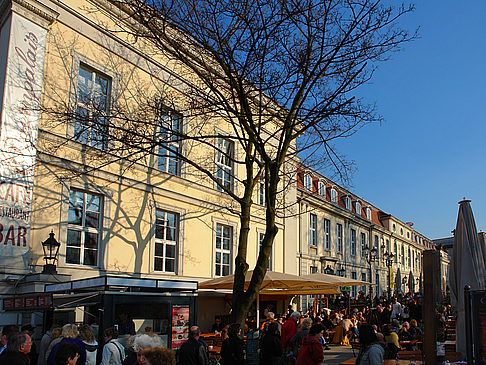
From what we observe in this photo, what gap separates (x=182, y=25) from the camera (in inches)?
432

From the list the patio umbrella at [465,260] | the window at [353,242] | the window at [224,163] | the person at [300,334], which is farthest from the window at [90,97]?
the window at [353,242]

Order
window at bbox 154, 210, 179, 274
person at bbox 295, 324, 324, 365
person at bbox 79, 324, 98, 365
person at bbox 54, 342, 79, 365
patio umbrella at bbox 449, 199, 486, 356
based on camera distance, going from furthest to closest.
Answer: window at bbox 154, 210, 179, 274
patio umbrella at bbox 449, 199, 486, 356
person at bbox 295, 324, 324, 365
person at bbox 79, 324, 98, 365
person at bbox 54, 342, 79, 365

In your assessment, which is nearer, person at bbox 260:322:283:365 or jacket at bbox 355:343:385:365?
jacket at bbox 355:343:385:365

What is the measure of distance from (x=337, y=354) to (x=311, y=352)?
10.4m

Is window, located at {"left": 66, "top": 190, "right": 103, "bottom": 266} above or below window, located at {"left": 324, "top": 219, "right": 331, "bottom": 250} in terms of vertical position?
below

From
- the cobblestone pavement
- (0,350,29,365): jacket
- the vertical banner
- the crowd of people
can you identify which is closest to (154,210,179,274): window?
the vertical banner

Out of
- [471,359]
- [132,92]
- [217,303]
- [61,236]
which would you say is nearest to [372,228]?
[217,303]

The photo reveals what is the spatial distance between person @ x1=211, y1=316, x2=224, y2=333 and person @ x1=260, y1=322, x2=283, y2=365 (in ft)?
29.6

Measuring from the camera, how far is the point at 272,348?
9.25 m

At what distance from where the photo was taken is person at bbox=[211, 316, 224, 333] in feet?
60.4

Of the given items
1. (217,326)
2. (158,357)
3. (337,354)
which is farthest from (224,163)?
(158,357)

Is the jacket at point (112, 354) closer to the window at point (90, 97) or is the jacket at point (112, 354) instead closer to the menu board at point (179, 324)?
the menu board at point (179, 324)

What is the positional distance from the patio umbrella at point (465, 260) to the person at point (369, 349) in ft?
13.9

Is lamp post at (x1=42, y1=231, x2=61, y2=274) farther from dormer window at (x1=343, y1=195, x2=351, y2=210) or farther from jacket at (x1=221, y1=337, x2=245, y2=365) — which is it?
dormer window at (x1=343, y1=195, x2=351, y2=210)
